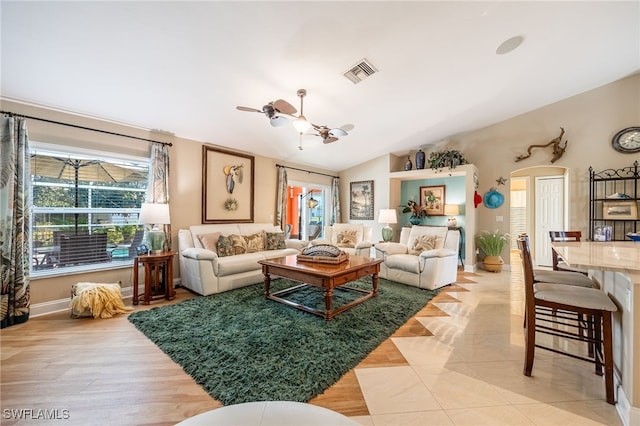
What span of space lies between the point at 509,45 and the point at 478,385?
3.66m

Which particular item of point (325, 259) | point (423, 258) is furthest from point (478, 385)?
point (423, 258)

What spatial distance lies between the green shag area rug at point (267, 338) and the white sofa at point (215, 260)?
0.74 feet

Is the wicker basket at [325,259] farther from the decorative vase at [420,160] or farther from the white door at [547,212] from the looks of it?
the white door at [547,212]

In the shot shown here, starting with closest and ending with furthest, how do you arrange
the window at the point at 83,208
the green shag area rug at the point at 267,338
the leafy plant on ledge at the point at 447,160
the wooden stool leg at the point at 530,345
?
the green shag area rug at the point at 267,338 < the wooden stool leg at the point at 530,345 < the window at the point at 83,208 < the leafy plant on ledge at the point at 447,160

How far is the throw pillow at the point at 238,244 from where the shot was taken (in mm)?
4238

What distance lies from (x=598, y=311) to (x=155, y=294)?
14.9ft

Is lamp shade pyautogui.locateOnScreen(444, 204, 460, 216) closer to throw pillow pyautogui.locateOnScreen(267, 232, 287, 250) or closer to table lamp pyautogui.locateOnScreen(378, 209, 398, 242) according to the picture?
table lamp pyautogui.locateOnScreen(378, 209, 398, 242)

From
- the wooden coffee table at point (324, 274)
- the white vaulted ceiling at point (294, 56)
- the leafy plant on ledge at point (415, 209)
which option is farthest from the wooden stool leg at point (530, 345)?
the leafy plant on ledge at point (415, 209)

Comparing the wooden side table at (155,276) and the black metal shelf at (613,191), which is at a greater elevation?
the black metal shelf at (613,191)

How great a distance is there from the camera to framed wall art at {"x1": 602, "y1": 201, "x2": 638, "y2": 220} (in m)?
4.32

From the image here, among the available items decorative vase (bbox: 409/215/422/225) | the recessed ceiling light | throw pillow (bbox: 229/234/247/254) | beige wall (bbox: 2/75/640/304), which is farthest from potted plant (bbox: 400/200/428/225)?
throw pillow (bbox: 229/234/247/254)

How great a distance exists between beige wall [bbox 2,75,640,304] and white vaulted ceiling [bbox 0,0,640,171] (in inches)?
11.0

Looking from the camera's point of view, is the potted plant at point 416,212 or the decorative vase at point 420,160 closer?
the decorative vase at point 420,160

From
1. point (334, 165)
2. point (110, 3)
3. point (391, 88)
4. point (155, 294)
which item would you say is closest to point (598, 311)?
point (391, 88)
